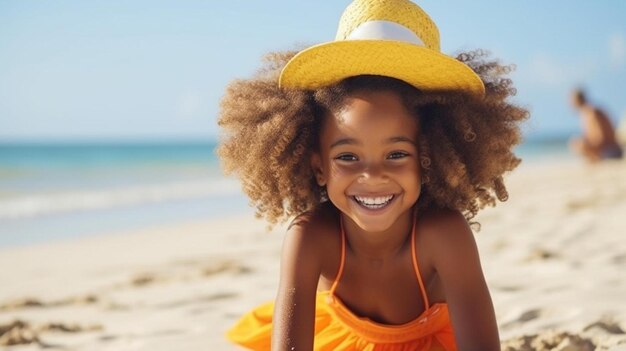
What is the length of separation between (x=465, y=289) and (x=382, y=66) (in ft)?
2.55

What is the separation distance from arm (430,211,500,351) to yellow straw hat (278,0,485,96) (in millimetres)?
500

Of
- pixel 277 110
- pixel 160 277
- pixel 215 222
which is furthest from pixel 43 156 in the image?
pixel 277 110

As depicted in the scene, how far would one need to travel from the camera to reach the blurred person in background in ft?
40.2

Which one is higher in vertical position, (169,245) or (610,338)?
(169,245)

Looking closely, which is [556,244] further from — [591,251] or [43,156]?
[43,156]

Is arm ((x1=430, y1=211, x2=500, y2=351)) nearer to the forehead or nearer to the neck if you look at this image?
the neck

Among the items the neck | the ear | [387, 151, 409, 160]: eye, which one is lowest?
the neck

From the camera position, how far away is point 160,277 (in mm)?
4859

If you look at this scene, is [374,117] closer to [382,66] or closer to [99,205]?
[382,66]

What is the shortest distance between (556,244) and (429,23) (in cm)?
311

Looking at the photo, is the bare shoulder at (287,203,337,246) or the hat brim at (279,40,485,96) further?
the bare shoulder at (287,203,337,246)

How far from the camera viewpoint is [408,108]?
2.34 meters

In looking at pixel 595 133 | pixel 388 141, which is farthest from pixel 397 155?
pixel 595 133

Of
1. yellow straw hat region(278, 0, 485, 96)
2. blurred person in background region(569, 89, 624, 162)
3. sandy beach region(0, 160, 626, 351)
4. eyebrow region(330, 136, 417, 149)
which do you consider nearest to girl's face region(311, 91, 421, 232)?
eyebrow region(330, 136, 417, 149)
